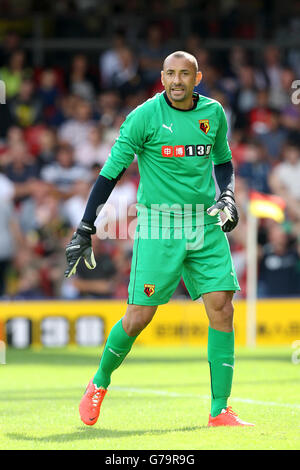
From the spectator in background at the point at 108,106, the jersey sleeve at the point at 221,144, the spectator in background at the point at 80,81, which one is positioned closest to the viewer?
the jersey sleeve at the point at 221,144

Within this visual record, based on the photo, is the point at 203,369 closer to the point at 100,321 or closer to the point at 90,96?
the point at 100,321

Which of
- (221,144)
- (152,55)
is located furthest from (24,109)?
(221,144)

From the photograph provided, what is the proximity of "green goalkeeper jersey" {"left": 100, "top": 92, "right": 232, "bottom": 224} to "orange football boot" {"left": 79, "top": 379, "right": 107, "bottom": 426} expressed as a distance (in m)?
1.31

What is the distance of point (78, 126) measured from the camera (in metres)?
18.0

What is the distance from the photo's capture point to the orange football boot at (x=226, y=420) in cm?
686


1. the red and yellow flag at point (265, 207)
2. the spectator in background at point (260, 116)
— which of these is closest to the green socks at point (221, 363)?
the red and yellow flag at point (265, 207)

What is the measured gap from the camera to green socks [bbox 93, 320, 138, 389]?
23.2 ft

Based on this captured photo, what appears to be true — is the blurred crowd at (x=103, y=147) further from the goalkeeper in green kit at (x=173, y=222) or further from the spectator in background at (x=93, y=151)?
the goalkeeper in green kit at (x=173, y=222)

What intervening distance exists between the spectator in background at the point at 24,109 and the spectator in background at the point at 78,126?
1.64 feet

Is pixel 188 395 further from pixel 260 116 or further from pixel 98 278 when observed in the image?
pixel 260 116

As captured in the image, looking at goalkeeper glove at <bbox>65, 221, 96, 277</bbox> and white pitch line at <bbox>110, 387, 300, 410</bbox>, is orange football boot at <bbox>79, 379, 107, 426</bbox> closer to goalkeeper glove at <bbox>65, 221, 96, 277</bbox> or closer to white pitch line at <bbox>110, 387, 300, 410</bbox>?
goalkeeper glove at <bbox>65, 221, 96, 277</bbox>

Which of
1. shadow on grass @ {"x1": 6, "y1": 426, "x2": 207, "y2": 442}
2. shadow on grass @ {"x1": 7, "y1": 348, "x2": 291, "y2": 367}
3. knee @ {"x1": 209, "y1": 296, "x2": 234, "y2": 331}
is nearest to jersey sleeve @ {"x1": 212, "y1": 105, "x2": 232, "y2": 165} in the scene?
knee @ {"x1": 209, "y1": 296, "x2": 234, "y2": 331}

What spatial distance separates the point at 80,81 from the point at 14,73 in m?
1.28

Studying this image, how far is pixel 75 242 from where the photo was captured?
22.7 ft
